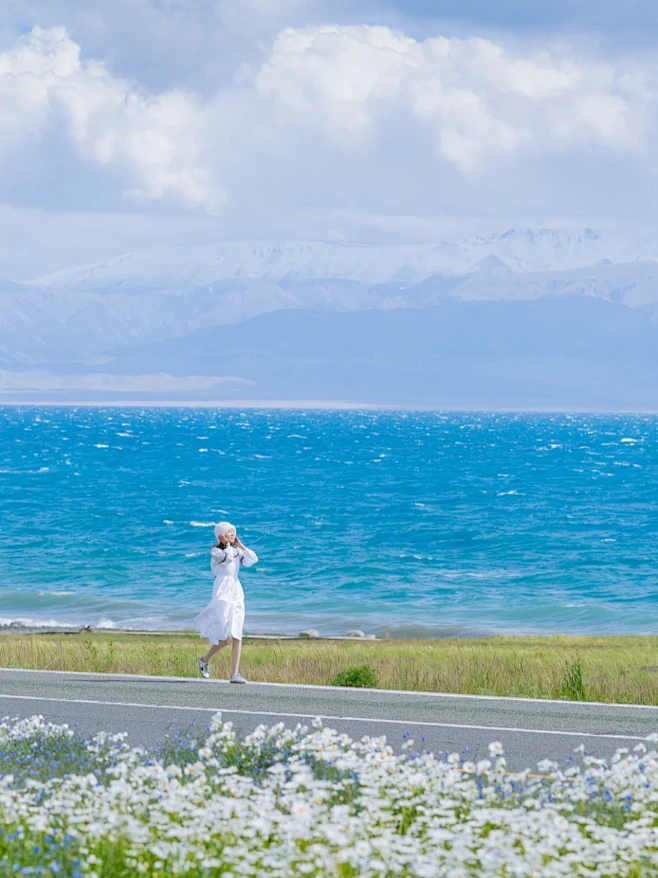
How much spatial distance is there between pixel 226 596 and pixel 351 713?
2637mm

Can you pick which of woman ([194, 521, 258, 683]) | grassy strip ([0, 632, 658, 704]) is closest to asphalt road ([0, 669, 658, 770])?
woman ([194, 521, 258, 683])

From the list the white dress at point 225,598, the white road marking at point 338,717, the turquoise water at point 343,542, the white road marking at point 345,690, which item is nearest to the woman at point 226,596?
the white dress at point 225,598

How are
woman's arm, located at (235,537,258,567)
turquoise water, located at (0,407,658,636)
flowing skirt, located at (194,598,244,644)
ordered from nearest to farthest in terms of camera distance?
woman's arm, located at (235,537,258,567)
flowing skirt, located at (194,598,244,644)
turquoise water, located at (0,407,658,636)

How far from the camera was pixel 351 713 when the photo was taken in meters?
13.5

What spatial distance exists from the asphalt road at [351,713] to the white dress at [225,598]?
0.62 metres

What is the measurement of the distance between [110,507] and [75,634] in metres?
39.1

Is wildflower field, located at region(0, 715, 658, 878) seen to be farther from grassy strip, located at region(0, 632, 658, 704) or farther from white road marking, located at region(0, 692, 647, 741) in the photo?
grassy strip, located at region(0, 632, 658, 704)

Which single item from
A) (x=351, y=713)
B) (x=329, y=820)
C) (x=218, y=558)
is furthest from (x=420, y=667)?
(x=329, y=820)

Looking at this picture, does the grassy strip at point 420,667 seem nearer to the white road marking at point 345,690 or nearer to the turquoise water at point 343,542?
the white road marking at point 345,690

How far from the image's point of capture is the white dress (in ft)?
50.8

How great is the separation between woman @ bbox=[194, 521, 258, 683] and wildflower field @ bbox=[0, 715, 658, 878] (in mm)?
5770

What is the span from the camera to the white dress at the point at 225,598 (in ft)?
50.8

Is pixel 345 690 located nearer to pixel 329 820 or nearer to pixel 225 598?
pixel 225 598

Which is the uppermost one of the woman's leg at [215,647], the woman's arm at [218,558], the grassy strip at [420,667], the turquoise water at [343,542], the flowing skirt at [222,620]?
the woman's arm at [218,558]
